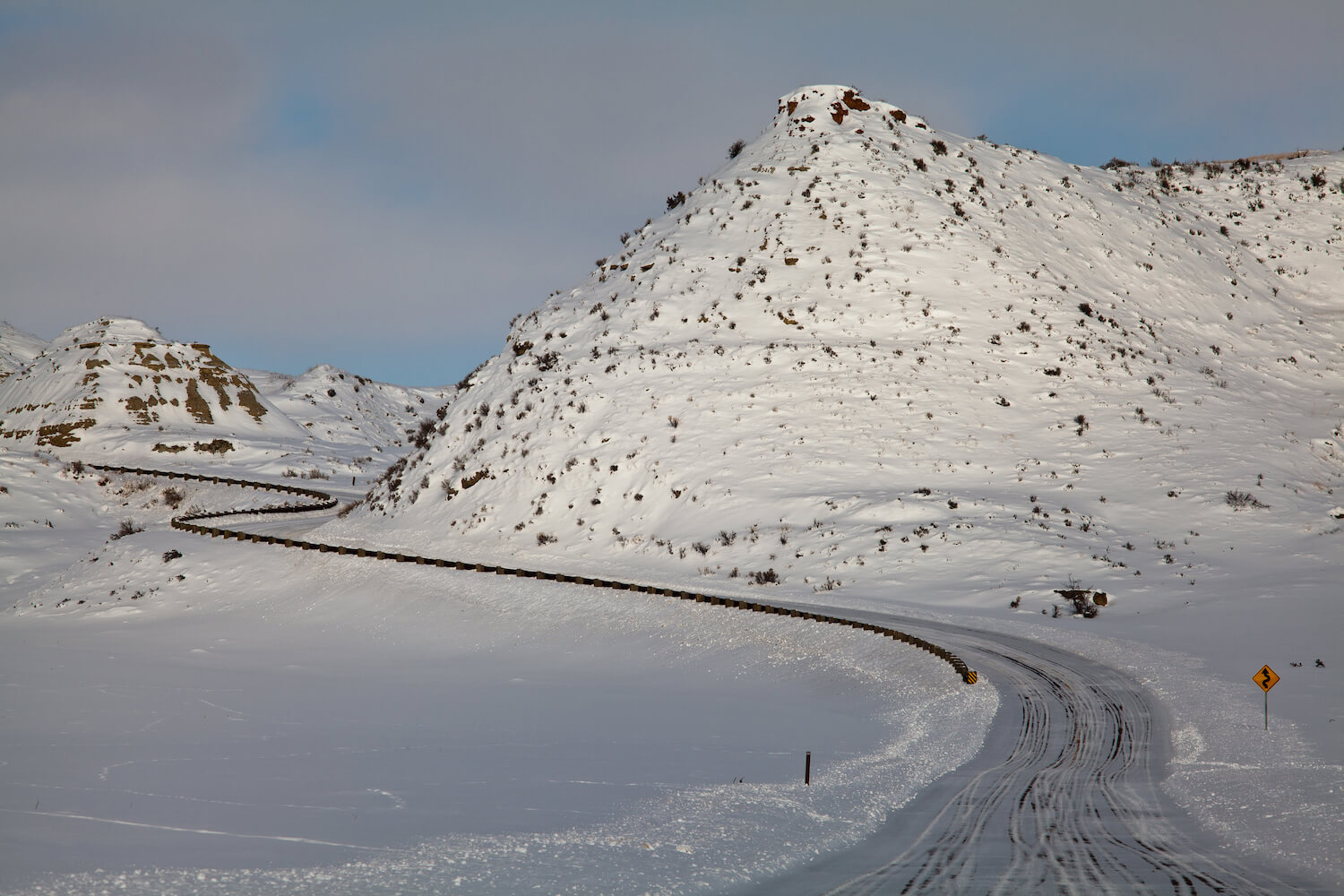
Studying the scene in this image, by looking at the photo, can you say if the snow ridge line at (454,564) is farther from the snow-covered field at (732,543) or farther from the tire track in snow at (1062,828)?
the tire track in snow at (1062,828)

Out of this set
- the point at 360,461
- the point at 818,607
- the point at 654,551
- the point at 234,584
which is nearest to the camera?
the point at 818,607

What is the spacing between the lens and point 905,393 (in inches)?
1959

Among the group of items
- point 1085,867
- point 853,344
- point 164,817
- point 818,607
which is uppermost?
point 853,344

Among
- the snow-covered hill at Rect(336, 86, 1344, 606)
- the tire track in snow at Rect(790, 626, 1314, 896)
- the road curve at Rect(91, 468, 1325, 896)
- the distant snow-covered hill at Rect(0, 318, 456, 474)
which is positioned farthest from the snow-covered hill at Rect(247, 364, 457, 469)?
the tire track in snow at Rect(790, 626, 1314, 896)

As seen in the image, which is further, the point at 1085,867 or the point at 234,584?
the point at 234,584

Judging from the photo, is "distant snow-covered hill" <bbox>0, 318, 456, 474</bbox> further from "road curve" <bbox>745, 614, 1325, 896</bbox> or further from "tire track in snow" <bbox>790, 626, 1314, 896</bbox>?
"tire track in snow" <bbox>790, 626, 1314, 896</bbox>

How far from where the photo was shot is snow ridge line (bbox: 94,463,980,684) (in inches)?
1041

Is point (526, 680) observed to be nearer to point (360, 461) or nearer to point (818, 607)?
point (818, 607)

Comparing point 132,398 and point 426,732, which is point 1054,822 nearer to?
point 426,732

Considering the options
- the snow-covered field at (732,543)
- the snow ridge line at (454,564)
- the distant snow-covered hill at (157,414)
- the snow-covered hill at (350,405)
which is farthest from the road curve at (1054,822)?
the snow-covered hill at (350,405)

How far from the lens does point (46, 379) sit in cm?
7988

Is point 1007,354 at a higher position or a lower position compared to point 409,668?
higher

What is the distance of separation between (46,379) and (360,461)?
2705 centimetres

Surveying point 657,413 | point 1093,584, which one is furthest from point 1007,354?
point 1093,584
